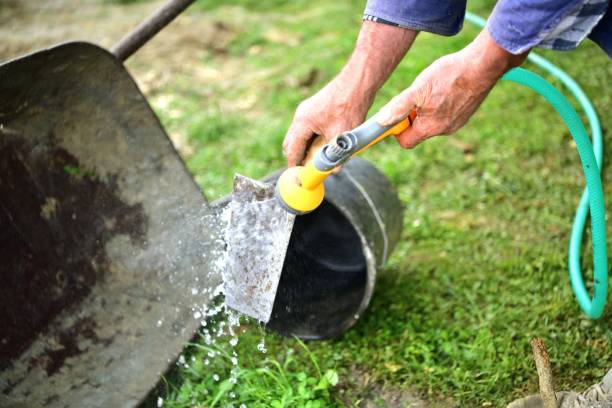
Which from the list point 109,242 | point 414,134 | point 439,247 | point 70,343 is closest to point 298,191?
point 414,134

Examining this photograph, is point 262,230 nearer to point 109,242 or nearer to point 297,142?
point 297,142

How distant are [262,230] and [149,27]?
104cm

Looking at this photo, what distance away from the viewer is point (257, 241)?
6.75 ft

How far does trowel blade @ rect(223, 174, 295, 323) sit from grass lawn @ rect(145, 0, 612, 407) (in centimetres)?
34

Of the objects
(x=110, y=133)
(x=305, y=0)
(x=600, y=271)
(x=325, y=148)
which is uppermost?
(x=325, y=148)

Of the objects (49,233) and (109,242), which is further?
(109,242)

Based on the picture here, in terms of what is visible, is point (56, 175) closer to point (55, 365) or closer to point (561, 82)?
point (55, 365)

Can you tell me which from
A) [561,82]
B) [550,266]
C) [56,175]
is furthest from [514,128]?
[56,175]

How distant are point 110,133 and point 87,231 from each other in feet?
1.34

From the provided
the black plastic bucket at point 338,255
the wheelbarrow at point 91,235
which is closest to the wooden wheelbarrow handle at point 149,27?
the wheelbarrow at point 91,235

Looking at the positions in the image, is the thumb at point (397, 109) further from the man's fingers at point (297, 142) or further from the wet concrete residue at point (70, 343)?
the wet concrete residue at point (70, 343)

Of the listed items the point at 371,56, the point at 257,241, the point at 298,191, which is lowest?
the point at 257,241

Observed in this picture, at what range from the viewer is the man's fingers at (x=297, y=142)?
80.6 inches

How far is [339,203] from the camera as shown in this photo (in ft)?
7.54
